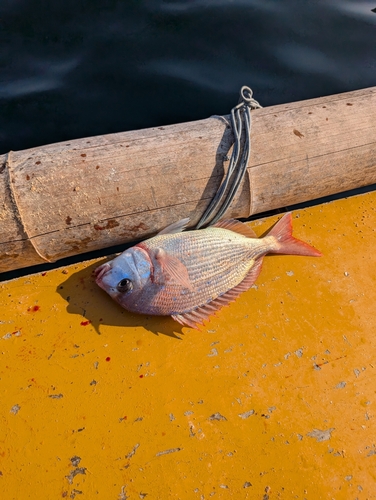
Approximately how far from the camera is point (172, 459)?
2.13m

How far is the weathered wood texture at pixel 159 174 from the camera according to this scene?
99.0 inches

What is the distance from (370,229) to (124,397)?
2577 mm

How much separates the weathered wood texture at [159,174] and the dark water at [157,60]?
5.68 ft

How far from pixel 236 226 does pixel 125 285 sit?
42.5 inches

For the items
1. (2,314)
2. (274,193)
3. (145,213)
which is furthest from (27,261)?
(274,193)

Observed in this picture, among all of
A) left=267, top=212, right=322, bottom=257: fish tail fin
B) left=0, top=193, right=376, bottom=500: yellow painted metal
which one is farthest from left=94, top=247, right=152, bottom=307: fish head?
left=267, top=212, right=322, bottom=257: fish tail fin

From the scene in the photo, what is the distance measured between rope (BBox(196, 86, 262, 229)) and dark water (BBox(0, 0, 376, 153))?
1.77 metres

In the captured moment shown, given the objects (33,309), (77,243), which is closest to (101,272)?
(77,243)

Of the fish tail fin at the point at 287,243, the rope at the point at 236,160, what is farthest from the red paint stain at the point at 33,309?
the fish tail fin at the point at 287,243

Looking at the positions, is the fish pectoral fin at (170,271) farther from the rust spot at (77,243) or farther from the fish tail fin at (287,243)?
the fish tail fin at (287,243)

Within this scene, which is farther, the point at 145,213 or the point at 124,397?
the point at 145,213

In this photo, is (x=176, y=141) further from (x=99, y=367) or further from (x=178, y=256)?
(x=99, y=367)

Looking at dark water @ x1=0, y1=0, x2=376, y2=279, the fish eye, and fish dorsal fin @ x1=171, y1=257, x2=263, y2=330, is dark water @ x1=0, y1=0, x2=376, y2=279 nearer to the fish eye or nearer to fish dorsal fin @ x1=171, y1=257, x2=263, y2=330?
the fish eye

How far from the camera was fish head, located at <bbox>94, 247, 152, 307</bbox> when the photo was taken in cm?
256
